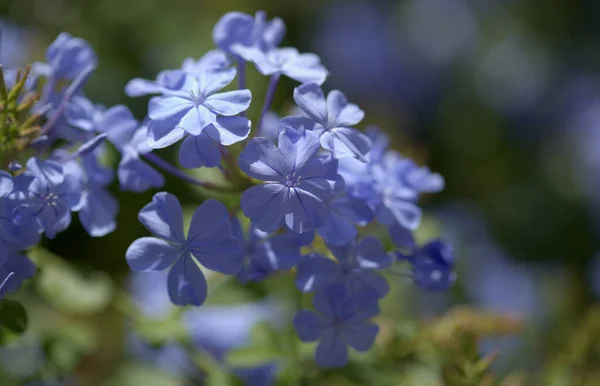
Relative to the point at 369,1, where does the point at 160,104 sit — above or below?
above

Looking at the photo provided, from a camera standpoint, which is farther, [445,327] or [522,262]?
[522,262]

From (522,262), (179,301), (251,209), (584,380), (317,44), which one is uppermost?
(251,209)

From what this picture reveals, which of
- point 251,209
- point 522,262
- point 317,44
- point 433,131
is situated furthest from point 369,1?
point 251,209

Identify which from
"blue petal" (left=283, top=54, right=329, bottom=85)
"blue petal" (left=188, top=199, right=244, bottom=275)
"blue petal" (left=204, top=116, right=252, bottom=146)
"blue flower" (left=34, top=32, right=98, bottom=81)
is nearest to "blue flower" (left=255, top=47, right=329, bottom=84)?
"blue petal" (left=283, top=54, right=329, bottom=85)

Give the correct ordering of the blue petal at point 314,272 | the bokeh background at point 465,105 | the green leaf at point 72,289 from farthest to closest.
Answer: the bokeh background at point 465,105 → the green leaf at point 72,289 → the blue petal at point 314,272

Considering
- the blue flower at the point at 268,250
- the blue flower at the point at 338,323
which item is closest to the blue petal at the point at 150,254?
the blue flower at the point at 268,250

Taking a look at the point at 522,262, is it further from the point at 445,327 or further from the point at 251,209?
the point at 251,209

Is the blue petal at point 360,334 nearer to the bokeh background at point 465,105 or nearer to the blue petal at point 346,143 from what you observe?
the blue petal at point 346,143
